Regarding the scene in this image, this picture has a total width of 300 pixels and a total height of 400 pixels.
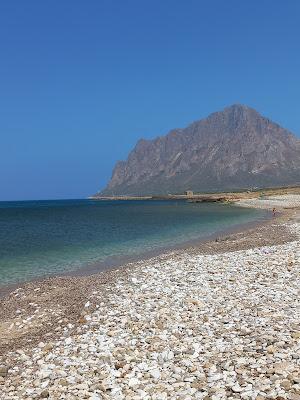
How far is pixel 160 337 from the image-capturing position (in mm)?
12539

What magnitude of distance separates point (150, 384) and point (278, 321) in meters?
4.84

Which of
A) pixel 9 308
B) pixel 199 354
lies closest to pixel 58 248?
pixel 9 308

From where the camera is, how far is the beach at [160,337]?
9.67 meters

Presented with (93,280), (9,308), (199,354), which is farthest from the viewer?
(93,280)

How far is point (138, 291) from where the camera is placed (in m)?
17.7

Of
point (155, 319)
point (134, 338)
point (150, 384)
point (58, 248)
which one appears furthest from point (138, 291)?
point (58, 248)

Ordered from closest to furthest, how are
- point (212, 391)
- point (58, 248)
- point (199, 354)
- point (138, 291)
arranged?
1. point (212, 391)
2. point (199, 354)
3. point (138, 291)
4. point (58, 248)

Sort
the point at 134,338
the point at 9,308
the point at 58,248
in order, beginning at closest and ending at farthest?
the point at 134,338
the point at 9,308
the point at 58,248

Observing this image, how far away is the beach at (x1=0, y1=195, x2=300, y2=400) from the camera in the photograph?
9.67m

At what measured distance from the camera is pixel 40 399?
9641 mm

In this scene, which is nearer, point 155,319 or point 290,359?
point 290,359

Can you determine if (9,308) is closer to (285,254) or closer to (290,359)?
(290,359)

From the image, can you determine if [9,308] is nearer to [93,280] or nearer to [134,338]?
[93,280]

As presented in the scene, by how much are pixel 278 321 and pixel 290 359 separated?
276 centimetres
